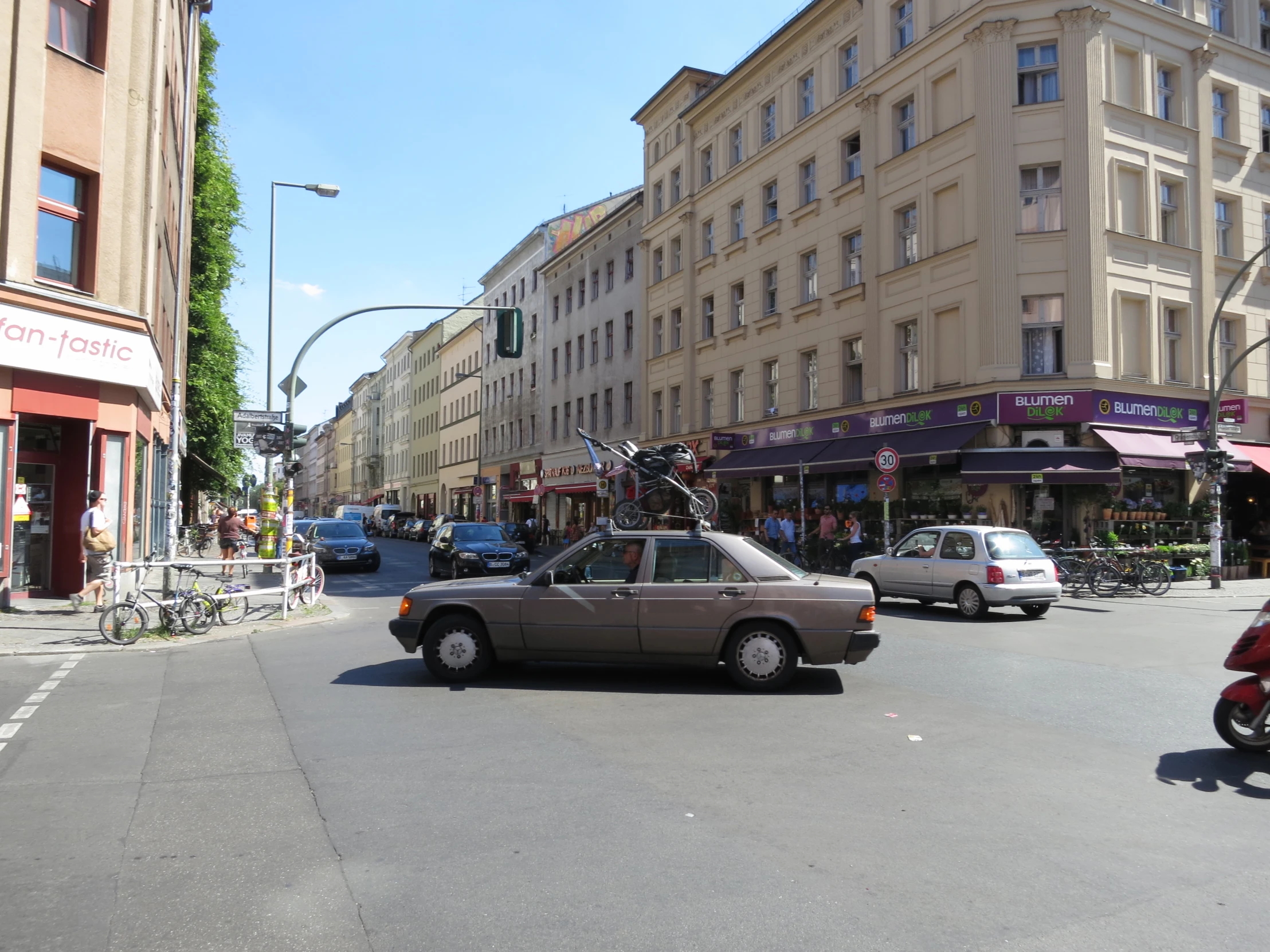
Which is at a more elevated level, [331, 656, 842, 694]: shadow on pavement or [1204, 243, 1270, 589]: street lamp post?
[1204, 243, 1270, 589]: street lamp post

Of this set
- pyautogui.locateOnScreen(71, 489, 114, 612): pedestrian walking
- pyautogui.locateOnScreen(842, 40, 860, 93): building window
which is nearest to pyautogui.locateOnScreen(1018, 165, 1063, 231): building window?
pyautogui.locateOnScreen(842, 40, 860, 93): building window

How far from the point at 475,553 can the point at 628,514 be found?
6.76 m

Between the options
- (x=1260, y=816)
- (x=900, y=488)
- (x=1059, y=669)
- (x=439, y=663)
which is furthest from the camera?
(x=900, y=488)

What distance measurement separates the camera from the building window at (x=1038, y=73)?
24.5 meters

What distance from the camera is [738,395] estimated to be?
3575 cm

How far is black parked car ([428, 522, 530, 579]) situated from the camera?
23656 mm

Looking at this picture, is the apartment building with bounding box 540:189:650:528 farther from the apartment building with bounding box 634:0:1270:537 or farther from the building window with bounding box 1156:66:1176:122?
the building window with bounding box 1156:66:1176:122

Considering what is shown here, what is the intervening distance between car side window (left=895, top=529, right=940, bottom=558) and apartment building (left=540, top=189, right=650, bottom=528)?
24437 millimetres

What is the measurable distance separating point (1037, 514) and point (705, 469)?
14.3 m

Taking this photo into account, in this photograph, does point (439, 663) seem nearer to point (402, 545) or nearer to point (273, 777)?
point (273, 777)

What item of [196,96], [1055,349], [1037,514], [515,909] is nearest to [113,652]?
[515,909]

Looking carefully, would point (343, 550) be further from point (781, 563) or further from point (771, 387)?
point (781, 563)

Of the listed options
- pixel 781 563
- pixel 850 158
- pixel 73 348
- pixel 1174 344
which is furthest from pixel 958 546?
pixel 850 158

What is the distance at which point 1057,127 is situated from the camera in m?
24.2
